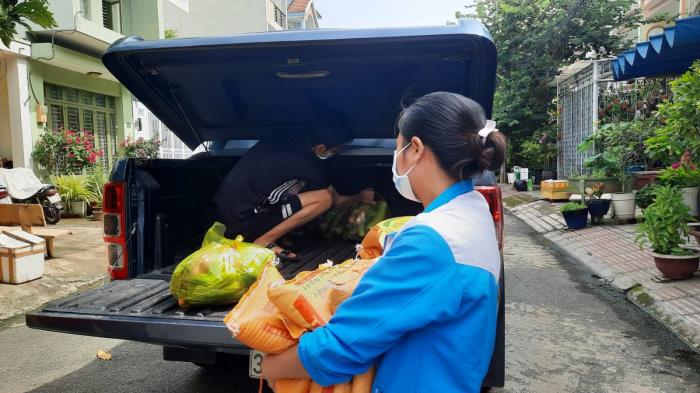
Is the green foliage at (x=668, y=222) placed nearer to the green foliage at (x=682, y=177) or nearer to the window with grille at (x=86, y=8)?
the green foliage at (x=682, y=177)

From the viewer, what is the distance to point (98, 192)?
11.1 m

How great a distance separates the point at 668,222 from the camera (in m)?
5.39

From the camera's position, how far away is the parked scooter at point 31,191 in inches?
370

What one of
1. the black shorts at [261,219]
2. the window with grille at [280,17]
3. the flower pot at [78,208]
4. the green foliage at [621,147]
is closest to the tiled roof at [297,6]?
the window with grille at [280,17]

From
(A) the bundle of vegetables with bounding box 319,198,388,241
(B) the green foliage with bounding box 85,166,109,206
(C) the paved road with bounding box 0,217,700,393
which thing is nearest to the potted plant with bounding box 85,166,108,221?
(B) the green foliage with bounding box 85,166,109,206

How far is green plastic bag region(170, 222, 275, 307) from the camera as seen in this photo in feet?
8.40

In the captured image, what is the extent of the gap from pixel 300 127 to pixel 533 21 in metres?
14.9

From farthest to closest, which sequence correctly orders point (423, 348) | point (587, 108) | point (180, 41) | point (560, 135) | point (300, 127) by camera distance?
point (560, 135) < point (587, 108) < point (300, 127) < point (180, 41) < point (423, 348)

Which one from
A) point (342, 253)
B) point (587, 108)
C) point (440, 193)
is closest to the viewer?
point (440, 193)

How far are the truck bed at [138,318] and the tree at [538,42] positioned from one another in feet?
52.0

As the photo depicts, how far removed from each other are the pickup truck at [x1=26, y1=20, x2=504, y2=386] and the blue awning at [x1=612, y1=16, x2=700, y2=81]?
4.31 metres

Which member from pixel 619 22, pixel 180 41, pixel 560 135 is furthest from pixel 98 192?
pixel 619 22

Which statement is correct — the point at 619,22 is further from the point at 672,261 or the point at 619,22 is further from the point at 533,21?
the point at 672,261

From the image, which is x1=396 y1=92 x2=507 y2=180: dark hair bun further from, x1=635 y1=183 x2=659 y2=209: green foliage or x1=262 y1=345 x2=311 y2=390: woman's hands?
x1=635 y1=183 x2=659 y2=209: green foliage
